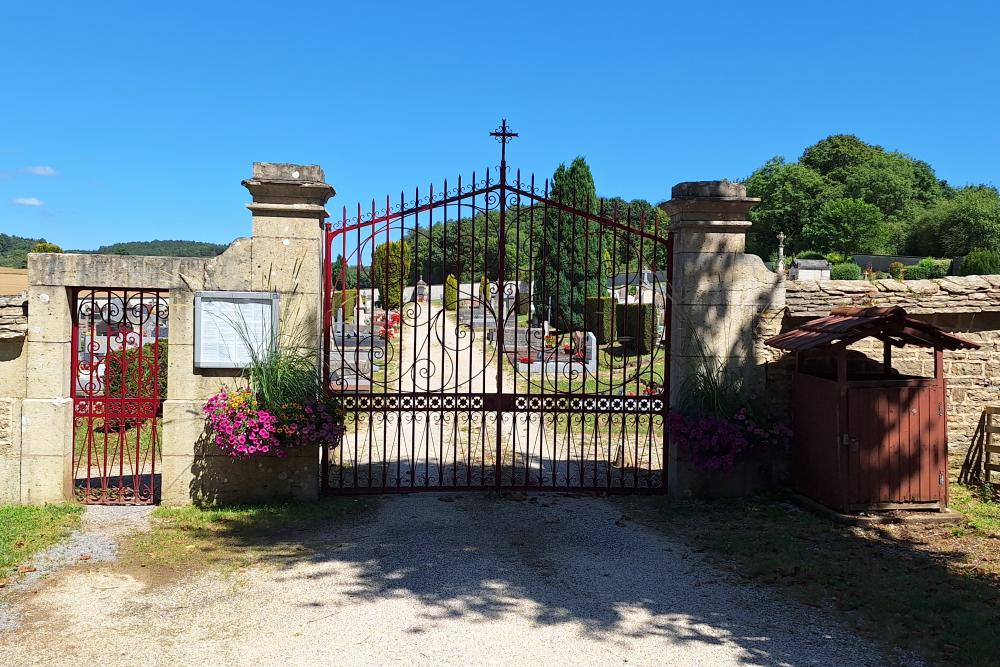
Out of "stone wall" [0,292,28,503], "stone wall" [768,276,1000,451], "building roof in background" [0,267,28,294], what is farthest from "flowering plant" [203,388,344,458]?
"building roof in background" [0,267,28,294]

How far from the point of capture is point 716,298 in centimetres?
695

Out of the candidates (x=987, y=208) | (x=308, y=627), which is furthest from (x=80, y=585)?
(x=987, y=208)

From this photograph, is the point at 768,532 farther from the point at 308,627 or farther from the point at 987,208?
the point at 987,208

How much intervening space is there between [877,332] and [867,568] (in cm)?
203

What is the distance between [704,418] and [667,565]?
170 centimetres

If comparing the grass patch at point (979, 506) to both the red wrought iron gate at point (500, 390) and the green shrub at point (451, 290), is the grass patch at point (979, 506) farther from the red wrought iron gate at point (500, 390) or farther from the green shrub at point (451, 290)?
the green shrub at point (451, 290)

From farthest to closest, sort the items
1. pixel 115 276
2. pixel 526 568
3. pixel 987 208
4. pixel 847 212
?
pixel 847 212
pixel 987 208
pixel 115 276
pixel 526 568

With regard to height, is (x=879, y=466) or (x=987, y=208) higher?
(x=987, y=208)

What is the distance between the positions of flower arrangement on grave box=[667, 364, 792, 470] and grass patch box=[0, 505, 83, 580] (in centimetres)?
524

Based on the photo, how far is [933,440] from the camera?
6.20 metres

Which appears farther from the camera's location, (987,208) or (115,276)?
(987,208)

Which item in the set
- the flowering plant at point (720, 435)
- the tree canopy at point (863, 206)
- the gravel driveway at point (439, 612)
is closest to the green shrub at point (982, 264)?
the tree canopy at point (863, 206)

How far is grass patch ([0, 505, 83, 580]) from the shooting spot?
5250 mm

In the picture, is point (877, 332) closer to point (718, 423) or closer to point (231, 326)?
point (718, 423)
